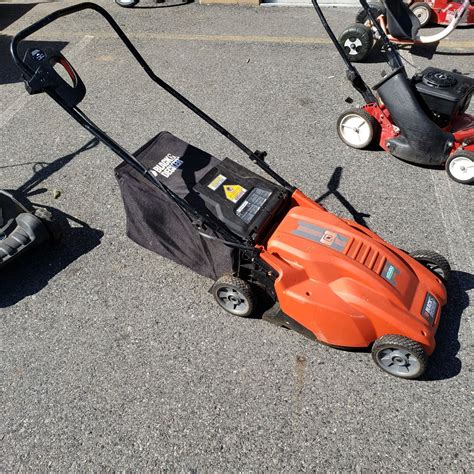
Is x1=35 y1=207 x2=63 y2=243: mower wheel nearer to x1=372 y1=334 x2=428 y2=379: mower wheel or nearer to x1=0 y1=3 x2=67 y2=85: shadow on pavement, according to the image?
x1=372 y1=334 x2=428 y2=379: mower wheel

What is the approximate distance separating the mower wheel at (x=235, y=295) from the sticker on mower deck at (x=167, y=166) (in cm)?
82

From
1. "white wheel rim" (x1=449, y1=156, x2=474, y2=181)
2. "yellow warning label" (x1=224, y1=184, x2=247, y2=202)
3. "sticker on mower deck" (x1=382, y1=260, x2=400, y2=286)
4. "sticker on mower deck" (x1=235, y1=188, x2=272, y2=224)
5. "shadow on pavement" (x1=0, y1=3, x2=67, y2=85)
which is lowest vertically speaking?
"white wheel rim" (x1=449, y1=156, x2=474, y2=181)

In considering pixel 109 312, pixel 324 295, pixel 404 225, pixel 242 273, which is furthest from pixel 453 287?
pixel 109 312

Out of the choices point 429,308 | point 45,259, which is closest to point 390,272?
point 429,308

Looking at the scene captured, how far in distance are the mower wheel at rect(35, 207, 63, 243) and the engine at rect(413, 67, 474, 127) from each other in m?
3.26

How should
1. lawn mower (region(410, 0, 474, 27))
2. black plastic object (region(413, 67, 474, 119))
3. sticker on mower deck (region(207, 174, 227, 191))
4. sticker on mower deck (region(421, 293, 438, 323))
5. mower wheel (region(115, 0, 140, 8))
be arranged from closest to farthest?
1. sticker on mower deck (region(421, 293, 438, 323))
2. sticker on mower deck (region(207, 174, 227, 191))
3. black plastic object (region(413, 67, 474, 119))
4. lawn mower (region(410, 0, 474, 27))
5. mower wheel (region(115, 0, 140, 8))

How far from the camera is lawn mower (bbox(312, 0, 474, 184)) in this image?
13.2ft

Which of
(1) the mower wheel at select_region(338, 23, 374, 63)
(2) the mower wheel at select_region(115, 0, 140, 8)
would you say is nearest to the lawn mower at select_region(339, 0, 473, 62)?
(1) the mower wheel at select_region(338, 23, 374, 63)

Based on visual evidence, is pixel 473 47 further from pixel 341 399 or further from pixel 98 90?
pixel 341 399

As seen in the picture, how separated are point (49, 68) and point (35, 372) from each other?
1860mm

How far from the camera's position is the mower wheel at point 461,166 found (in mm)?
4016

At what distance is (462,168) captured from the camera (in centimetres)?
411

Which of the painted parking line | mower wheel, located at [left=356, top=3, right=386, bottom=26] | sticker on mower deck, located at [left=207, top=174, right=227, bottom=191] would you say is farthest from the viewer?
mower wheel, located at [left=356, top=3, right=386, bottom=26]

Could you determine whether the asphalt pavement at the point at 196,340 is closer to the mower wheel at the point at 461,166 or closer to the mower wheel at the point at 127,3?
the mower wheel at the point at 461,166
